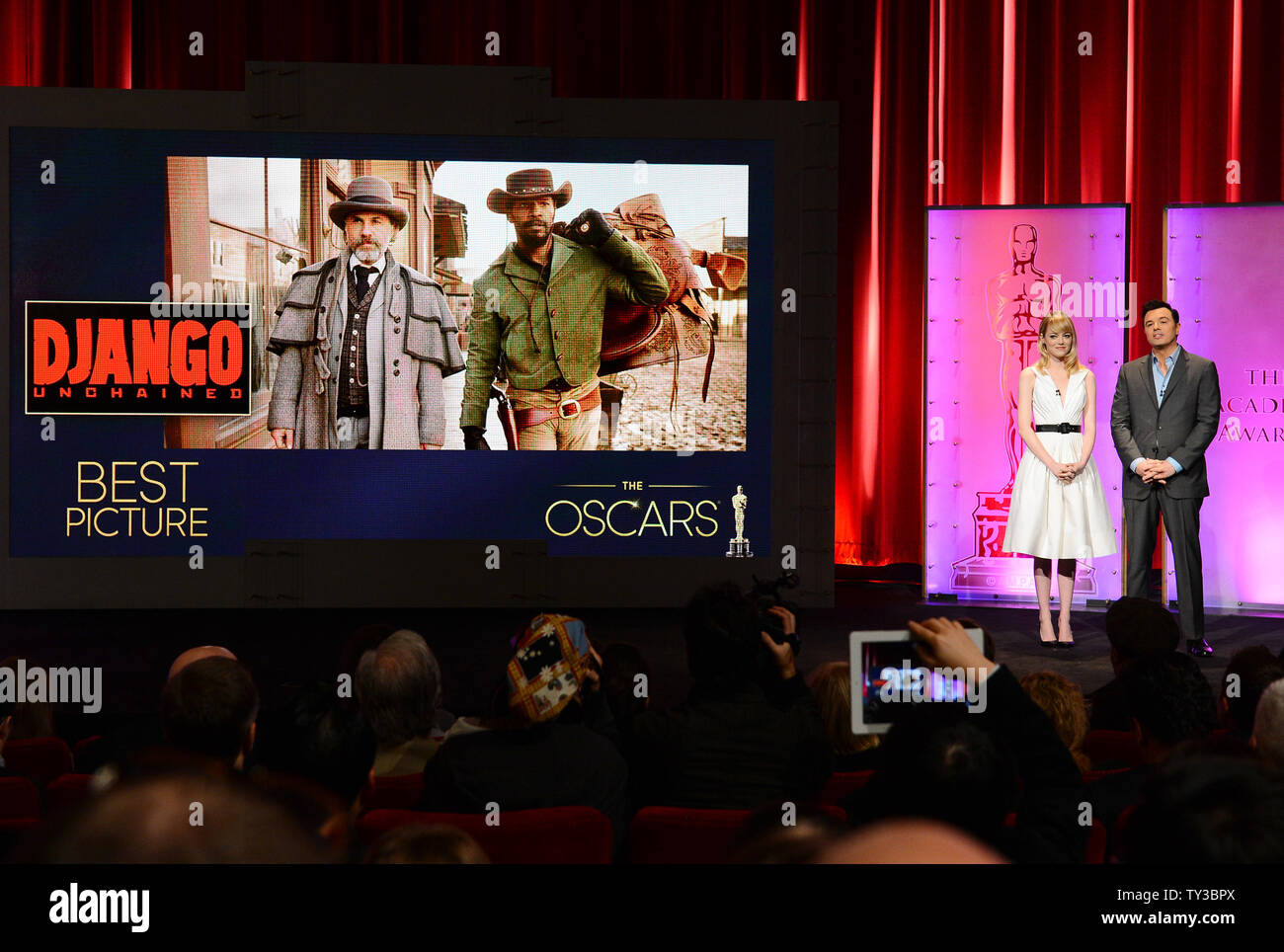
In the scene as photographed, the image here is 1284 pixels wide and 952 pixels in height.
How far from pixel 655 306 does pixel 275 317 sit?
217 cm

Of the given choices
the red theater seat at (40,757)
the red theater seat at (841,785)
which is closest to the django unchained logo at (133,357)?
the red theater seat at (40,757)

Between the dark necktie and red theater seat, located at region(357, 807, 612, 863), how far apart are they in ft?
17.1

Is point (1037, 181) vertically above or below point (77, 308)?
above

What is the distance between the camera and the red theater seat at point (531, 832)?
6.06 ft

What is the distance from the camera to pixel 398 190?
Result: 22.2ft

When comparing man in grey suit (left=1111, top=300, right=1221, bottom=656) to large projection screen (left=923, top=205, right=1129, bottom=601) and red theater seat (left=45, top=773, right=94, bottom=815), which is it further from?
red theater seat (left=45, top=773, right=94, bottom=815)

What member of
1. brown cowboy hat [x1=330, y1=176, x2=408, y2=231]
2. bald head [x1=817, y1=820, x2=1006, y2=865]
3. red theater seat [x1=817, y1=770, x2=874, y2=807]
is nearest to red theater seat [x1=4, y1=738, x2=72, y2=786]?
red theater seat [x1=817, y1=770, x2=874, y2=807]

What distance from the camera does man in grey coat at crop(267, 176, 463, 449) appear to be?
265 inches

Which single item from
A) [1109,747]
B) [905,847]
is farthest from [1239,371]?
[905,847]

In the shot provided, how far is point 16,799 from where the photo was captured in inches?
82.1

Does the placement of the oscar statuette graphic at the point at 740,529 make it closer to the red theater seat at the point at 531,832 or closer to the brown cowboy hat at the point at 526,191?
the brown cowboy hat at the point at 526,191

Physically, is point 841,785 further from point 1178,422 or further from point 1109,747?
point 1178,422

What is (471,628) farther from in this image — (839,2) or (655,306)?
(839,2)

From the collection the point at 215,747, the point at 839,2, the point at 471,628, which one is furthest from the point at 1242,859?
the point at 839,2
